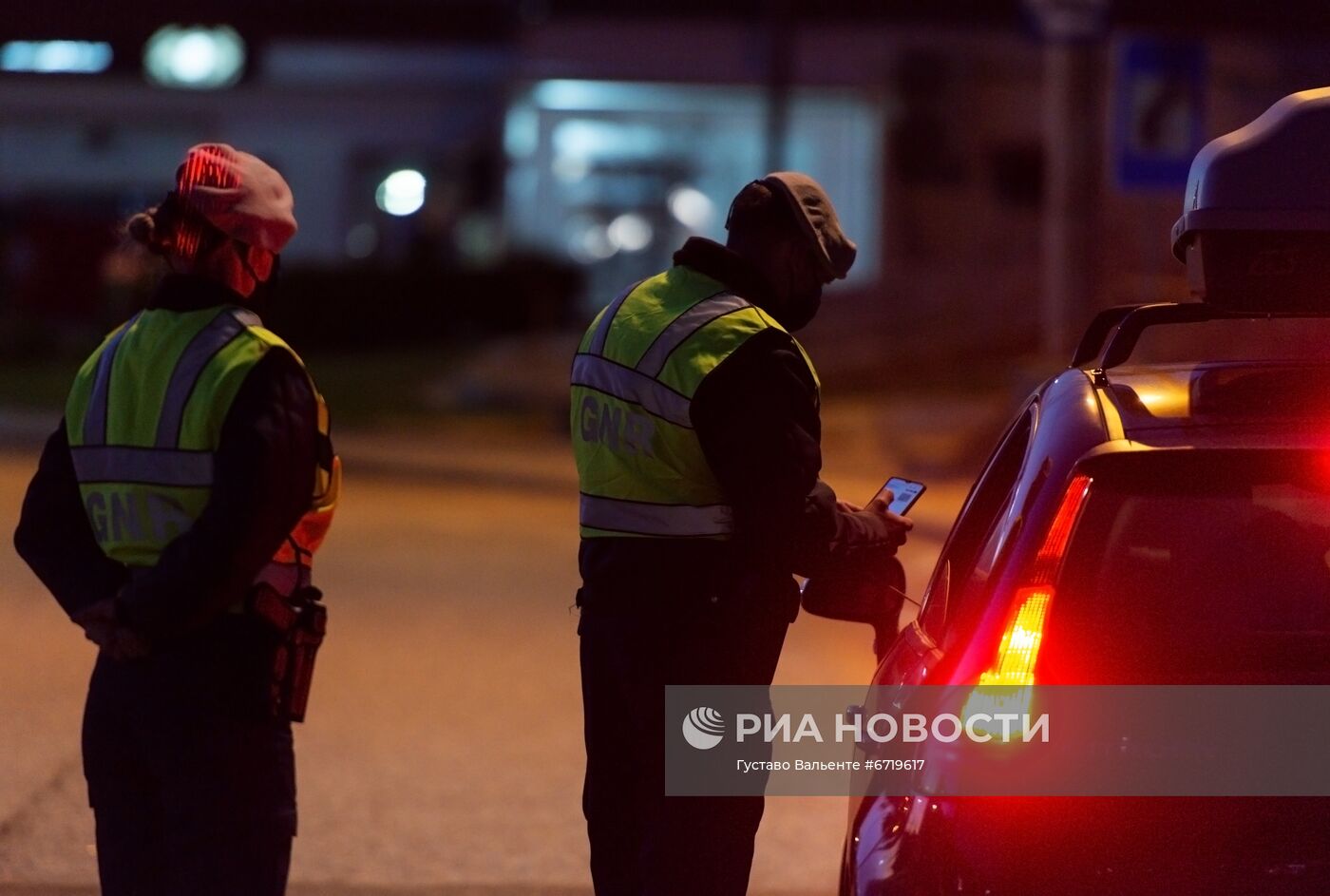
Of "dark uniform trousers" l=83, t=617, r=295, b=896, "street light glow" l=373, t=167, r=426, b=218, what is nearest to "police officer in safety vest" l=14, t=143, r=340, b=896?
"dark uniform trousers" l=83, t=617, r=295, b=896

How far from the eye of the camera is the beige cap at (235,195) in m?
3.66

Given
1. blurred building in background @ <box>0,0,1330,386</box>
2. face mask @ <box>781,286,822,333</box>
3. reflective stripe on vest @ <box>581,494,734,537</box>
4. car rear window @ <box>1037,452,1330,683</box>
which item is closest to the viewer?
car rear window @ <box>1037,452,1330,683</box>

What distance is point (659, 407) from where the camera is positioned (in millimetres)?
4113

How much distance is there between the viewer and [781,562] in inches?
163

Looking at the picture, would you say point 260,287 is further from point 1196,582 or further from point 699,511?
point 1196,582

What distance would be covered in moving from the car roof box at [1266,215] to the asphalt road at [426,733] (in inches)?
89.2

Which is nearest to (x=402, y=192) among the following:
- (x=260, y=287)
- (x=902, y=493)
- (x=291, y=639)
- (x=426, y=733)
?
(x=426, y=733)

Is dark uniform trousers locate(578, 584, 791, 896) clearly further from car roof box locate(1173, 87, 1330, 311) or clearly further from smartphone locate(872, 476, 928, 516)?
car roof box locate(1173, 87, 1330, 311)

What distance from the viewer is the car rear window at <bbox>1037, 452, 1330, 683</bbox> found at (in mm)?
3205

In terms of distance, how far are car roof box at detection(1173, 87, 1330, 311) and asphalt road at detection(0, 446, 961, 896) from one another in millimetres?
2266

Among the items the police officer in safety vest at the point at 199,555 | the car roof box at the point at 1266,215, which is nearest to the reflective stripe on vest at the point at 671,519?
the police officer in safety vest at the point at 199,555

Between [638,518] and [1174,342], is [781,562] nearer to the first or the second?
[638,518]

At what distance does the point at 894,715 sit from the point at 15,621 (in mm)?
7277

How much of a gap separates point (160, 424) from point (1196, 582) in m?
1.79
